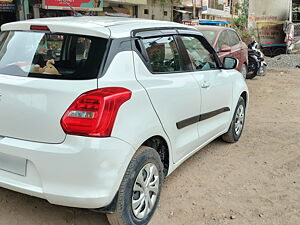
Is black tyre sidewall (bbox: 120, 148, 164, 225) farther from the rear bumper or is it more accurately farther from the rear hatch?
the rear hatch

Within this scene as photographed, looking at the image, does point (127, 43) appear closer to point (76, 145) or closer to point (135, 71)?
point (135, 71)

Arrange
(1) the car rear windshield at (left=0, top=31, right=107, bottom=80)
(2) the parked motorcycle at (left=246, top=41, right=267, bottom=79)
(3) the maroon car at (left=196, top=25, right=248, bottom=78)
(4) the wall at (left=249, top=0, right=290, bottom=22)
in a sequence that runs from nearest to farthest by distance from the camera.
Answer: (1) the car rear windshield at (left=0, top=31, right=107, bottom=80), (3) the maroon car at (left=196, top=25, right=248, bottom=78), (2) the parked motorcycle at (left=246, top=41, right=267, bottom=79), (4) the wall at (left=249, top=0, right=290, bottom=22)

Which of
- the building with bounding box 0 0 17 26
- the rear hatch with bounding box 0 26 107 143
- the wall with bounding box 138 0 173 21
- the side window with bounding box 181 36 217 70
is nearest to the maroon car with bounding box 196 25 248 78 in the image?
the side window with bounding box 181 36 217 70

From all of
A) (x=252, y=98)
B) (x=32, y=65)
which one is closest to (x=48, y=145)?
(x=32, y=65)

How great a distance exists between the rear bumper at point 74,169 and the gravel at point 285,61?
13.1m

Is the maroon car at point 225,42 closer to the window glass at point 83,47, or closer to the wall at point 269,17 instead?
the window glass at point 83,47

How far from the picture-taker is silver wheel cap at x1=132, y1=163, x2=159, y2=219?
261 centimetres

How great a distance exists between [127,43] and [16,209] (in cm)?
175

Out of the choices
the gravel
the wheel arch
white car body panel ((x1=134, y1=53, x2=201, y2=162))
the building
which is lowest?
the gravel

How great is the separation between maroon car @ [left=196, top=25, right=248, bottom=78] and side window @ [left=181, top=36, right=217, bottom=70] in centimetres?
401

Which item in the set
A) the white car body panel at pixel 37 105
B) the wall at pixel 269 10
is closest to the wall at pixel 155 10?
the wall at pixel 269 10

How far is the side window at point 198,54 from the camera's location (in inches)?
138

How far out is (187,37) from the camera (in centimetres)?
356

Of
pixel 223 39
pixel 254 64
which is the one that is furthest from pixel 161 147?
pixel 254 64
